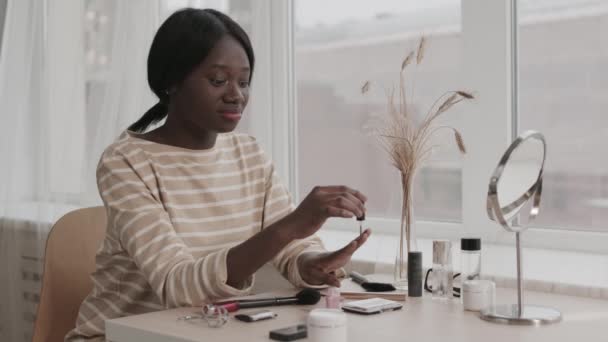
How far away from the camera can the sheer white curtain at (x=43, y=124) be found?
2562 millimetres

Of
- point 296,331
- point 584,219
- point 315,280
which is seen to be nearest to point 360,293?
point 315,280

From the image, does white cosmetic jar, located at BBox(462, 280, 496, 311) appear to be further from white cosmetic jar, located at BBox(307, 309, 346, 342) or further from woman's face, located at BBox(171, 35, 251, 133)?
woman's face, located at BBox(171, 35, 251, 133)

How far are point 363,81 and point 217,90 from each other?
2.49 feet

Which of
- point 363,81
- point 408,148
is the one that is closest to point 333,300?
point 408,148

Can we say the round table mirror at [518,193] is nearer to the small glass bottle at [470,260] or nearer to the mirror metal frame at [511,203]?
the mirror metal frame at [511,203]

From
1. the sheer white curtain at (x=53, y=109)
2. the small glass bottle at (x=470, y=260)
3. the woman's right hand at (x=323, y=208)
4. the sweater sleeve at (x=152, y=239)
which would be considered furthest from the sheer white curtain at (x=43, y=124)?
the small glass bottle at (x=470, y=260)

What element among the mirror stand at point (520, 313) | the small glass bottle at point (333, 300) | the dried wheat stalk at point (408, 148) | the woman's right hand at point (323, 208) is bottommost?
the mirror stand at point (520, 313)

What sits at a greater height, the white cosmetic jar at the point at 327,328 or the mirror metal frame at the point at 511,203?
the mirror metal frame at the point at 511,203

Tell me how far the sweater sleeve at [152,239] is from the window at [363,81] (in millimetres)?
818

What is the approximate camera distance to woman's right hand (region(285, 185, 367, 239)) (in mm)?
1399

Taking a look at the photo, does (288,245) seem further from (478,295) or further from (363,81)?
(363,81)

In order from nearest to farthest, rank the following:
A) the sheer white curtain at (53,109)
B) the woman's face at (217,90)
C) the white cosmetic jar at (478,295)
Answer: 1. the white cosmetic jar at (478,295)
2. the woman's face at (217,90)
3. the sheer white curtain at (53,109)

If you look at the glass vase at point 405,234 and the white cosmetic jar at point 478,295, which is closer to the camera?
the white cosmetic jar at point 478,295

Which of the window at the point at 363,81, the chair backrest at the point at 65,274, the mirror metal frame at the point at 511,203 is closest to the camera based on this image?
the mirror metal frame at the point at 511,203
